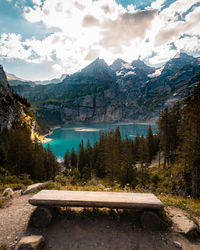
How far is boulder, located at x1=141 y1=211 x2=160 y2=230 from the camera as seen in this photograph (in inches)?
194

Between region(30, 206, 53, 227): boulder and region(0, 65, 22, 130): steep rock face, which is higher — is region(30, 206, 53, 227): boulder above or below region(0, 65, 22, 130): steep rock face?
below

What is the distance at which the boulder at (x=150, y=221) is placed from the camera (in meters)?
4.93

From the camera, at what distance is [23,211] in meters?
6.16

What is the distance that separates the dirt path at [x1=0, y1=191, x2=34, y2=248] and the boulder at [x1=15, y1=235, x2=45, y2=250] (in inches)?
30.8

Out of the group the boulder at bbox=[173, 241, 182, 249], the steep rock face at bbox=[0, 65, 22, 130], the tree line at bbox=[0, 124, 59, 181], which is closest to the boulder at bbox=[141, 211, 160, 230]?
the boulder at bbox=[173, 241, 182, 249]

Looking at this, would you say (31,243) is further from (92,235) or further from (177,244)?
(177,244)

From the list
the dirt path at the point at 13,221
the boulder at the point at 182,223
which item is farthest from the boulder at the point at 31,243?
the boulder at the point at 182,223

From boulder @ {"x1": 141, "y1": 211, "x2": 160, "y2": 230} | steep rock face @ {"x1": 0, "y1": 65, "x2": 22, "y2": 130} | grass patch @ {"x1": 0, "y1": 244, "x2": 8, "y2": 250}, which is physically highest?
steep rock face @ {"x1": 0, "y1": 65, "x2": 22, "y2": 130}

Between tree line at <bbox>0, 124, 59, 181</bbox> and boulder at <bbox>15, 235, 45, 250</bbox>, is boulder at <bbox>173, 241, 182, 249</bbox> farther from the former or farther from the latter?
tree line at <bbox>0, 124, 59, 181</bbox>

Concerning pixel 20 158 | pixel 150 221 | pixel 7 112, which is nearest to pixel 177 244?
pixel 150 221

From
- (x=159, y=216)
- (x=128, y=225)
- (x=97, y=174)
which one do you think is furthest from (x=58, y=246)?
(x=97, y=174)

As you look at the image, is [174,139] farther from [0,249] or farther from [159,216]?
[0,249]

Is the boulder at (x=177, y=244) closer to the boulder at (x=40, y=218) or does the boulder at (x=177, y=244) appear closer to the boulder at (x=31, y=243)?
the boulder at (x=31, y=243)

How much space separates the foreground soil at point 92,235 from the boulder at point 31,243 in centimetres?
32
